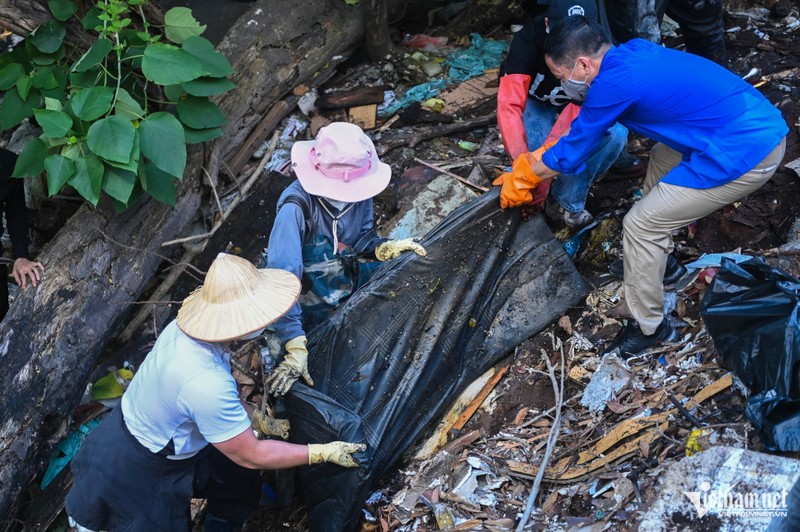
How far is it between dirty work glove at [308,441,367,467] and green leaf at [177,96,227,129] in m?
2.17

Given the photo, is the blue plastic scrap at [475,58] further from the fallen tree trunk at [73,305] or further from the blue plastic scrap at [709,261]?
the blue plastic scrap at [709,261]

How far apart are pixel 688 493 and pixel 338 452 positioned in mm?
1410

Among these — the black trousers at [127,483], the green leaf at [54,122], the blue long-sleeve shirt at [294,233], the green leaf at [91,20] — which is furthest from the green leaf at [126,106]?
the black trousers at [127,483]

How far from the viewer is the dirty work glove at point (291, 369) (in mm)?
3297

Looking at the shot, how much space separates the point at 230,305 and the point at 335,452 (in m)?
0.78

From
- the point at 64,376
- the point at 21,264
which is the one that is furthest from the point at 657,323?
the point at 21,264

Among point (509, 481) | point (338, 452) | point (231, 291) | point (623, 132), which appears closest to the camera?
point (231, 291)

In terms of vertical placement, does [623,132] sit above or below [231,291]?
below

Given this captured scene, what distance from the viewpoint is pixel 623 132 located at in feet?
14.4

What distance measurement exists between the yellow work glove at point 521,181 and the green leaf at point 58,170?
2.34 meters

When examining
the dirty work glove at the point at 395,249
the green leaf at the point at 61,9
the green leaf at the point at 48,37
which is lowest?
the dirty work glove at the point at 395,249

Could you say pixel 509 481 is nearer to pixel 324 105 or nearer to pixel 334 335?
pixel 334 335

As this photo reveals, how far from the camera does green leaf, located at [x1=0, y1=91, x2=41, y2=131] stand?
4.26 meters

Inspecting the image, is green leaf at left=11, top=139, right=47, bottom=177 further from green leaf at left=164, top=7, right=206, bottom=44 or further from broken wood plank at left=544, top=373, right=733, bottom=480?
broken wood plank at left=544, top=373, right=733, bottom=480
